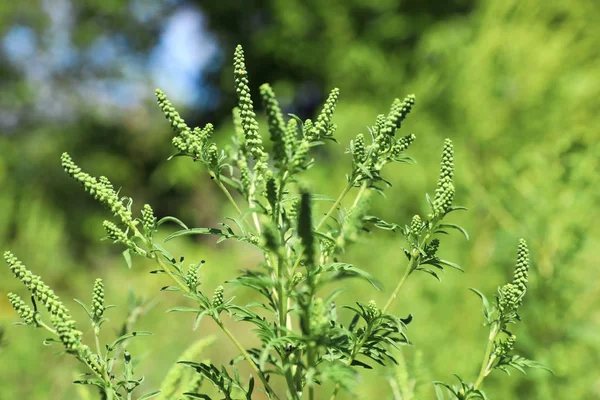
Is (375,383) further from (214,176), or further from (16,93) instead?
(16,93)

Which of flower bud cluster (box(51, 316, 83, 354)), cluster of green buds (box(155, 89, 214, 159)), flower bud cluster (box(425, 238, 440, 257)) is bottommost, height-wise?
flower bud cluster (box(51, 316, 83, 354))

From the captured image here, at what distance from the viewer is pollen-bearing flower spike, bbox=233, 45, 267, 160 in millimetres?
331

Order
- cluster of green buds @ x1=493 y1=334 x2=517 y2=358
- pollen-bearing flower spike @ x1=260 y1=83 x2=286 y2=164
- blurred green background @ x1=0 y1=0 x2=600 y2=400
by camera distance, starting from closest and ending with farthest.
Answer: pollen-bearing flower spike @ x1=260 y1=83 x2=286 y2=164 < cluster of green buds @ x1=493 y1=334 x2=517 y2=358 < blurred green background @ x1=0 y1=0 x2=600 y2=400

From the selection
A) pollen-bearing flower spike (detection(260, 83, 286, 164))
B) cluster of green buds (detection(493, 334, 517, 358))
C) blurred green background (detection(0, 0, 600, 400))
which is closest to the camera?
pollen-bearing flower spike (detection(260, 83, 286, 164))

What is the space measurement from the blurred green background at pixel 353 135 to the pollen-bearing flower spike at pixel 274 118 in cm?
8

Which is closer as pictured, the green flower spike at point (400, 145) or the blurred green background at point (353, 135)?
the green flower spike at point (400, 145)

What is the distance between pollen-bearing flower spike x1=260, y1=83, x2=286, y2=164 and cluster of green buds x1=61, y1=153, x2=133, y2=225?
13 centimetres

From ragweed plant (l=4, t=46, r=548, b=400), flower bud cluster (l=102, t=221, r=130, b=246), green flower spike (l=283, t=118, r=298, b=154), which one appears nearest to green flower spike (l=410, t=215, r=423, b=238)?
ragweed plant (l=4, t=46, r=548, b=400)

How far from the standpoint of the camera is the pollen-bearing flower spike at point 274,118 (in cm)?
29

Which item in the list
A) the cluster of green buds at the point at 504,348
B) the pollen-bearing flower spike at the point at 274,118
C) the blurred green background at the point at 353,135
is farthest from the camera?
the blurred green background at the point at 353,135

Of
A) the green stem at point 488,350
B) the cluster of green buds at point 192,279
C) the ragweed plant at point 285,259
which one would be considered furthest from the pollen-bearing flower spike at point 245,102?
the green stem at point 488,350

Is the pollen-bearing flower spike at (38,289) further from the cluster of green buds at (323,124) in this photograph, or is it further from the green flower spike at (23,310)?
the cluster of green buds at (323,124)

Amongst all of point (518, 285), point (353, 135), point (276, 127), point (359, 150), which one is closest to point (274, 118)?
point (276, 127)

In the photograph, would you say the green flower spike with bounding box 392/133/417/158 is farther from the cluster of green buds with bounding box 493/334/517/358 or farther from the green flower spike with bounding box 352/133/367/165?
the cluster of green buds with bounding box 493/334/517/358
